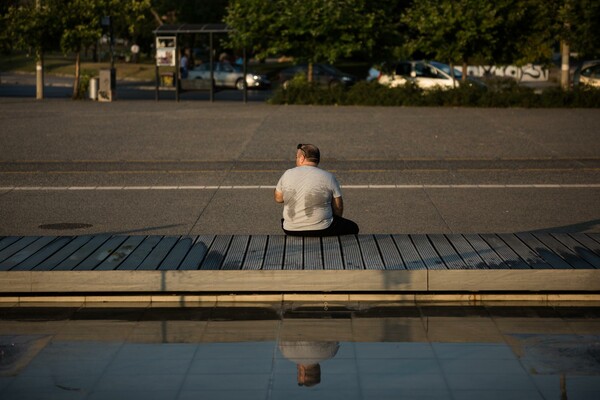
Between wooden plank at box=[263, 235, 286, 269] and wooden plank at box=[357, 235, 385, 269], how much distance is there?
71 centimetres

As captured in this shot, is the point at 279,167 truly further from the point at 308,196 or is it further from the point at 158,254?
the point at 158,254

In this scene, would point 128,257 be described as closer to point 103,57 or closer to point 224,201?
point 224,201

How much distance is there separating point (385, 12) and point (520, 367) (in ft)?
91.8

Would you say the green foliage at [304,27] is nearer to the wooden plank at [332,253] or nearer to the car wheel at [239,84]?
the car wheel at [239,84]

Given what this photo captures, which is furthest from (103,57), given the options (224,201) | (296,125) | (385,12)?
(224,201)

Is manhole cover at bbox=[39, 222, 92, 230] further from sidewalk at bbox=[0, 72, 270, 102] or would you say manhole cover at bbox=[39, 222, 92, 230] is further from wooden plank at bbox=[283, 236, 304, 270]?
sidewalk at bbox=[0, 72, 270, 102]

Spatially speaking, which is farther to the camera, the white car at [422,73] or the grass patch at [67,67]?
the grass patch at [67,67]

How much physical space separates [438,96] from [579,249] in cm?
2076

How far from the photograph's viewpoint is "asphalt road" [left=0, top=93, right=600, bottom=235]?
1280 cm

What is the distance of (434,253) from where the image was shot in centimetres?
910

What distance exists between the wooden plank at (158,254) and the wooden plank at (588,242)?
3.79 meters

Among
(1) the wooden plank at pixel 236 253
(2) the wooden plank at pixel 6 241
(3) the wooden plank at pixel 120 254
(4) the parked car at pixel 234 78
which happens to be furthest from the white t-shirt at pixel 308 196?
(4) the parked car at pixel 234 78

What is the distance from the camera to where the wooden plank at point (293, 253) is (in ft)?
28.2

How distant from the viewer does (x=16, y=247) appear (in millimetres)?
9508
